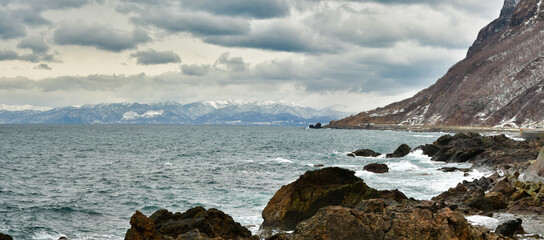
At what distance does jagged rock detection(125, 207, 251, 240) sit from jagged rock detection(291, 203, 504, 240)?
4612 mm

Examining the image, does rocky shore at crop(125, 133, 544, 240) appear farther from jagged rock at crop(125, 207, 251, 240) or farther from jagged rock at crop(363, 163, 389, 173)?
jagged rock at crop(363, 163, 389, 173)

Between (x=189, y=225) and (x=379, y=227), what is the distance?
772 cm

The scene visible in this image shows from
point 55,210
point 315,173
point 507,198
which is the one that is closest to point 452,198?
point 507,198

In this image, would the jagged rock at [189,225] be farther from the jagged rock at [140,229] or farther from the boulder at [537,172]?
the boulder at [537,172]

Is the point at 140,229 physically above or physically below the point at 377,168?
above

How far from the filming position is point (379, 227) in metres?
13.1

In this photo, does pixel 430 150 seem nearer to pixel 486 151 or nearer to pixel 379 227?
pixel 486 151

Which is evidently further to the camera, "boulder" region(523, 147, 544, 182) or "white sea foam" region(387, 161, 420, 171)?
"white sea foam" region(387, 161, 420, 171)

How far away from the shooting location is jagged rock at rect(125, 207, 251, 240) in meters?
15.5

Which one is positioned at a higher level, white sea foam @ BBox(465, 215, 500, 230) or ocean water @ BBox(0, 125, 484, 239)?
white sea foam @ BBox(465, 215, 500, 230)

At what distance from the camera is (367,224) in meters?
13.2

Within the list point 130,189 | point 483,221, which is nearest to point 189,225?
point 483,221

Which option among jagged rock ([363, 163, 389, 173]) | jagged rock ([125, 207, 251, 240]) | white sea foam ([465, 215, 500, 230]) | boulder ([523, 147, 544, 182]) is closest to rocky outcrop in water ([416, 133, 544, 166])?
jagged rock ([363, 163, 389, 173])

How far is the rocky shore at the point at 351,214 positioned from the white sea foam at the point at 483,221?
41.8 inches
